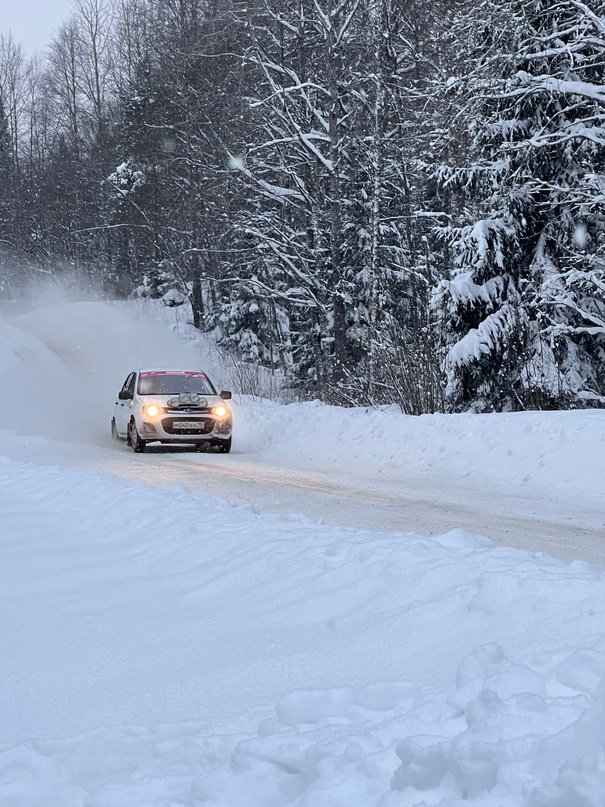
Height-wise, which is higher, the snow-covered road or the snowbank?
the snowbank

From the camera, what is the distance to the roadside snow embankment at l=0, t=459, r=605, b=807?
9.23ft

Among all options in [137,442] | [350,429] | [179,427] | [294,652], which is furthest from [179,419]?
[294,652]

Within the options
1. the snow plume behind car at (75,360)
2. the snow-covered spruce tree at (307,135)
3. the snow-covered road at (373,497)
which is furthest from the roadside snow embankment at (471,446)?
the snow-covered spruce tree at (307,135)

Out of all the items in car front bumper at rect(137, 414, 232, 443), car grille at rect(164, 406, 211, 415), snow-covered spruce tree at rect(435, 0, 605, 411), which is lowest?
car front bumper at rect(137, 414, 232, 443)

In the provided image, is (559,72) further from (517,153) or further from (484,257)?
(484,257)

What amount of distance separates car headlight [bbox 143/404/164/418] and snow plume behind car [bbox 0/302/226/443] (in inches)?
127

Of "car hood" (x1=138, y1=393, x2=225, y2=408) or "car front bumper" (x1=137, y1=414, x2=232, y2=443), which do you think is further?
"car hood" (x1=138, y1=393, x2=225, y2=408)

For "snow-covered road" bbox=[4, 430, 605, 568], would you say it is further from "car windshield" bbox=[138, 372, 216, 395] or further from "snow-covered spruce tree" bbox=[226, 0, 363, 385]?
"snow-covered spruce tree" bbox=[226, 0, 363, 385]

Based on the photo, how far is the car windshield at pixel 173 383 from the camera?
60.8 feet

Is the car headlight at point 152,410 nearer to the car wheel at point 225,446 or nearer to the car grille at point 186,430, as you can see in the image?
the car grille at point 186,430

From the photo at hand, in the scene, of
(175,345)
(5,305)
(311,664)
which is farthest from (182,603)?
(5,305)

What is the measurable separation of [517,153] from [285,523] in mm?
12816

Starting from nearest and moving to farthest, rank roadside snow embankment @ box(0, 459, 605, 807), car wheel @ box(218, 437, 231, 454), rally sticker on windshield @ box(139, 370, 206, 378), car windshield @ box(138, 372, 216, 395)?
roadside snow embankment @ box(0, 459, 605, 807) < car wheel @ box(218, 437, 231, 454) < car windshield @ box(138, 372, 216, 395) < rally sticker on windshield @ box(139, 370, 206, 378)

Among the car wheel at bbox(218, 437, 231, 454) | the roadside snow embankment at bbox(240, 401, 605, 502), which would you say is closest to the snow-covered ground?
→ the roadside snow embankment at bbox(240, 401, 605, 502)
